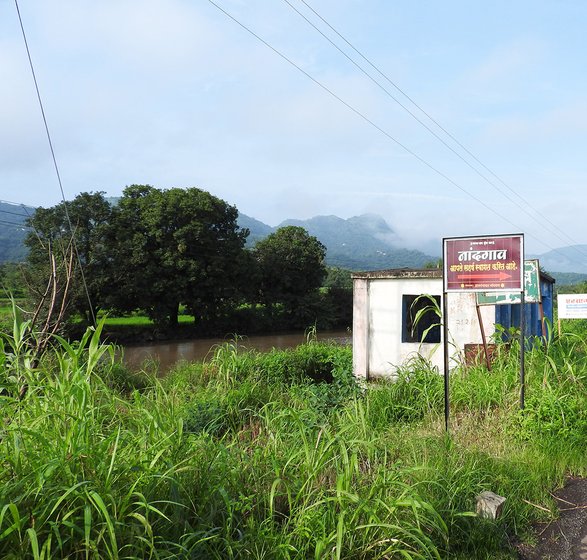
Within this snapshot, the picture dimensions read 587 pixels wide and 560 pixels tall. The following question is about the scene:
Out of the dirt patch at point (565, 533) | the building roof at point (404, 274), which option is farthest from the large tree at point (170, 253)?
the dirt patch at point (565, 533)

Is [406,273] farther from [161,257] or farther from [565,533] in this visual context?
[161,257]

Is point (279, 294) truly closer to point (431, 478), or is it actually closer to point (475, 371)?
point (475, 371)

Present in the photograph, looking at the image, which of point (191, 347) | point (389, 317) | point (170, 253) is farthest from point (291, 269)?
point (389, 317)

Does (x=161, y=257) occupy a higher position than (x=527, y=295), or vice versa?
(x=161, y=257)

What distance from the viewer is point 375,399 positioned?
636cm

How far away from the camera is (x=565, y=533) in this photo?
370 centimetres

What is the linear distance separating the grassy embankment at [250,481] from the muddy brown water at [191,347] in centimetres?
1876

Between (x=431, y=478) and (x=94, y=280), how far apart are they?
26.4m

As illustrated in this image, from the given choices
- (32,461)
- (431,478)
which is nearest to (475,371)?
(431,478)

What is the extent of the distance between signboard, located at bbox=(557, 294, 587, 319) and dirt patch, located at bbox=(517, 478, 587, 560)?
284 inches

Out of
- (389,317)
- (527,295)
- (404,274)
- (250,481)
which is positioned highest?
(404,274)

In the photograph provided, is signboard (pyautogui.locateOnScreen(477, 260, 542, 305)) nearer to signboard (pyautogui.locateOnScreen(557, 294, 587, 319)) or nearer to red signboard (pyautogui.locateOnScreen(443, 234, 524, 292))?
signboard (pyautogui.locateOnScreen(557, 294, 587, 319))

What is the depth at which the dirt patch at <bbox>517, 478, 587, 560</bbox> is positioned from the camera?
3.43 m

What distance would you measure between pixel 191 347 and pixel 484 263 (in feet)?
→ 81.1
